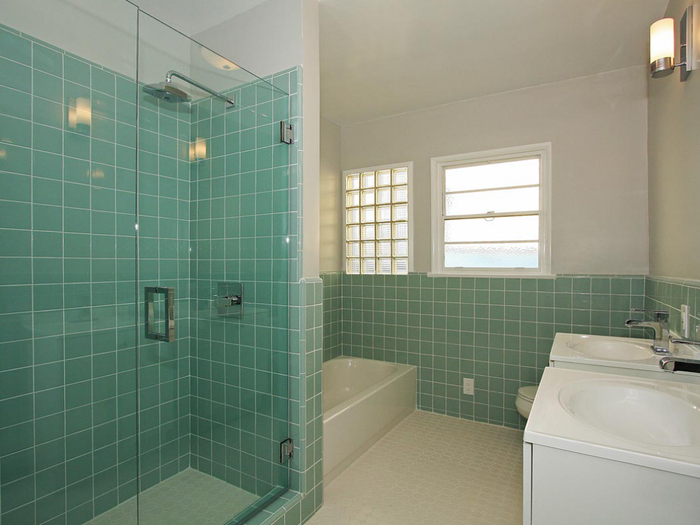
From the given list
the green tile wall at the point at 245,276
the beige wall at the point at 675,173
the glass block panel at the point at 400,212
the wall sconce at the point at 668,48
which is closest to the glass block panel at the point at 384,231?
the glass block panel at the point at 400,212

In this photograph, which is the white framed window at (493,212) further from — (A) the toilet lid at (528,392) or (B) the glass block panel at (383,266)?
(A) the toilet lid at (528,392)

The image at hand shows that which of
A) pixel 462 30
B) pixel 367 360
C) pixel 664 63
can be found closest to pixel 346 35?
pixel 462 30

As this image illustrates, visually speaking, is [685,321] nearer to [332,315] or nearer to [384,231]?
[384,231]

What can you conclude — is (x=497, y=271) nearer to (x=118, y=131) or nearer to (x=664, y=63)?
(x=664, y=63)

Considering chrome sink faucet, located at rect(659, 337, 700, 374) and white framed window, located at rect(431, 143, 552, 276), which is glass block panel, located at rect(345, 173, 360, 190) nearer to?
white framed window, located at rect(431, 143, 552, 276)

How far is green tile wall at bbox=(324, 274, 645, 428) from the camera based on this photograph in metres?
2.66

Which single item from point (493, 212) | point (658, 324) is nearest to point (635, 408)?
point (658, 324)

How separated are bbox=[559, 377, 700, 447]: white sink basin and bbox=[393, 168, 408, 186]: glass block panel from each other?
93.0 inches

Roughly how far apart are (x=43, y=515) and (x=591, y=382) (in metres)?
2.02

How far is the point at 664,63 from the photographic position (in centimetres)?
161

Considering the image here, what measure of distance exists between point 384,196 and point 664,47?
6.95 ft

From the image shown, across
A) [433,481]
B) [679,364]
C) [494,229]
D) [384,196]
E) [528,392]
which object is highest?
[384,196]

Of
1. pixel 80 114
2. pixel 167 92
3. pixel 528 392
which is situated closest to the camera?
pixel 80 114

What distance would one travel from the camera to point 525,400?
8.23ft
